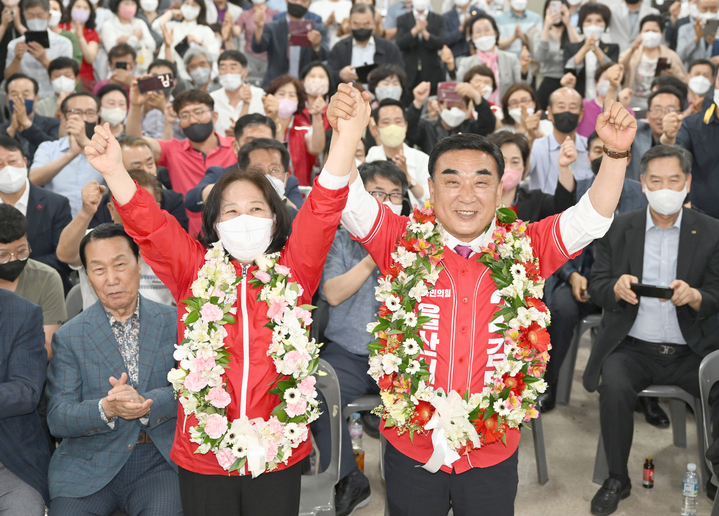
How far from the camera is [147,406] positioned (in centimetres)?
264

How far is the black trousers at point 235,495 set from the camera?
231cm

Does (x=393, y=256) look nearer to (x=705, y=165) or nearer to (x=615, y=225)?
(x=615, y=225)

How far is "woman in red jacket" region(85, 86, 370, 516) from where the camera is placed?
228cm

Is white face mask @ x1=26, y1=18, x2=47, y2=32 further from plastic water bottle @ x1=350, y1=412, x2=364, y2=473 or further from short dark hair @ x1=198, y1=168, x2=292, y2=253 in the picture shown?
short dark hair @ x1=198, y1=168, x2=292, y2=253

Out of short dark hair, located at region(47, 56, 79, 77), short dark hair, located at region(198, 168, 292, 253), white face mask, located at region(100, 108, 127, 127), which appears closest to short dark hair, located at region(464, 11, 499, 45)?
white face mask, located at region(100, 108, 127, 127)

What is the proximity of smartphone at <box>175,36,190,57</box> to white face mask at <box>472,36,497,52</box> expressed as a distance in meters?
3.24

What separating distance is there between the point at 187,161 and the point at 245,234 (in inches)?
124

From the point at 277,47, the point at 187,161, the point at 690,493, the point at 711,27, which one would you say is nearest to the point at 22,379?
the point at 187,161

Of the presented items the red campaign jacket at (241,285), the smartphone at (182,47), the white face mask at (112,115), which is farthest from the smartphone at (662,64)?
the red campaign jacket at (241,285)

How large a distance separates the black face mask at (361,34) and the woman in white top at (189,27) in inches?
67.4

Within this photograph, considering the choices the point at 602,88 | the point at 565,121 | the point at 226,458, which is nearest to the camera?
the point at 226,458

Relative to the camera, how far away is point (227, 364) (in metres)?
2.32

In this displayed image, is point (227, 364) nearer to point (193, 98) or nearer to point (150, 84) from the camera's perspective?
point (193, 98)

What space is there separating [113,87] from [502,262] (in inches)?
182
